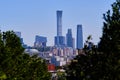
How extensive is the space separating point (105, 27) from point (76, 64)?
643 centimetres

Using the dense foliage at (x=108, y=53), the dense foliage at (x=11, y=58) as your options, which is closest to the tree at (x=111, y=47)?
the dense foliage at (x=108, y=53)

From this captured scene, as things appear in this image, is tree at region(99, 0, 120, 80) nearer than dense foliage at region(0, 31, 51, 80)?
Yes

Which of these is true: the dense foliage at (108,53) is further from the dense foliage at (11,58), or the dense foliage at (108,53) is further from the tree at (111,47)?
the dense foliage at (11,58)

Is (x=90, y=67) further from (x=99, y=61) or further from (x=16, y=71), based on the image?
(x=16, y=71)

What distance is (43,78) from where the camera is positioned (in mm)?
62781

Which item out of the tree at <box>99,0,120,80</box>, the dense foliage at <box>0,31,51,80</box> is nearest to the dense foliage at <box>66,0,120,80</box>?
the tree at <box>99,0,120,80</box>

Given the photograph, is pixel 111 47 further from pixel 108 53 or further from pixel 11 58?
pixel 11 58

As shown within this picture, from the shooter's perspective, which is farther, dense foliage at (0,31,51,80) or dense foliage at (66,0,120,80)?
dense foliage at (0,31,51,80)

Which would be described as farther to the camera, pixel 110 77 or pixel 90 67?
pixel 90 67

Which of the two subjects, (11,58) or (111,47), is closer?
(111,47)

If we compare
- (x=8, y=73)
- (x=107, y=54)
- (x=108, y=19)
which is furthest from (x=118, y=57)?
(x=8, y=73)

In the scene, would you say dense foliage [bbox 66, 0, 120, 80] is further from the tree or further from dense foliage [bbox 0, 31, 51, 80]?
dense foliage [bbox 0, 31, 51, 80]

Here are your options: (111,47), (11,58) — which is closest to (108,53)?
(111,47)

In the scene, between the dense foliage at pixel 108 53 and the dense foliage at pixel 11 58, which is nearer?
the dense foliage at pixel 108 53
